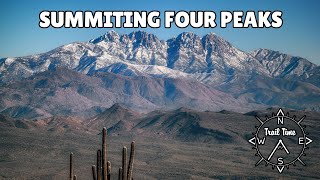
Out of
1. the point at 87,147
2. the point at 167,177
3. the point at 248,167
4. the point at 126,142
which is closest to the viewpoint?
the point at 167,177

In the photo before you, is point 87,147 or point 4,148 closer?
point 4,148

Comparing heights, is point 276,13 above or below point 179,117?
above

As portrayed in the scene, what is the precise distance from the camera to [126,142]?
13262 cm

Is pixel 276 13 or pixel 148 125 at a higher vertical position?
pixel 276 13

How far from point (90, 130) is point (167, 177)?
8067 cm

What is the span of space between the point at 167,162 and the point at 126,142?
32.8 m

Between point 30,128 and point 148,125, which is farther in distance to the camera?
point 148,125

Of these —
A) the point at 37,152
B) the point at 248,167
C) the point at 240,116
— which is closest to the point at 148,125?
the point at 240,116

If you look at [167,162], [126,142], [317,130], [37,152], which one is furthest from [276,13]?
[317,130]

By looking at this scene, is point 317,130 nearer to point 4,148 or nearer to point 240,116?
point 240,116

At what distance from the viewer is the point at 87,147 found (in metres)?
118

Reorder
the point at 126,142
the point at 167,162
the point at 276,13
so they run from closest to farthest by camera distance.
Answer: the point at 276,13 → the point at 167,162 → the point at 126,142

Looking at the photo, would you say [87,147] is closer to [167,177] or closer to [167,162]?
[167,162]

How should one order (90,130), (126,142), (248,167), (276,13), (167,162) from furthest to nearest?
(90,130) < (126,142) < (167,162) < (248,167) < (276,13)
